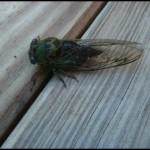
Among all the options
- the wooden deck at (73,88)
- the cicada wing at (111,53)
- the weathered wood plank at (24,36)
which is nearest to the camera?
the wooden deck at (73,88)

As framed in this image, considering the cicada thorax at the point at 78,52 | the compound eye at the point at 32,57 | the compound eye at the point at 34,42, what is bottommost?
the cicada thorax at the point at 78,52

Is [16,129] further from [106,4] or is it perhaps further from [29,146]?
[106,4]

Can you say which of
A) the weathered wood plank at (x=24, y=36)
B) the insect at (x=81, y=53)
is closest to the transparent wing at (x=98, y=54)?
the insect at (x=81, y=53)

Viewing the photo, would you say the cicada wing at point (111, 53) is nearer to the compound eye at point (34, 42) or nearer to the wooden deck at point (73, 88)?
the wooden deck at point (73, 88)

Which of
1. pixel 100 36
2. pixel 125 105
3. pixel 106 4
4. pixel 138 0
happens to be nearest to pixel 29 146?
pixel 125 105

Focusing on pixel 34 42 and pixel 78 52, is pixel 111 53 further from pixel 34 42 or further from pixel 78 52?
pixel 34 42

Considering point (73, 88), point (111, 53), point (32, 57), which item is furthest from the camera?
point (111, 53)

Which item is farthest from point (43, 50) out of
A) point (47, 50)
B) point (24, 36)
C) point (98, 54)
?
point (98, 54)
